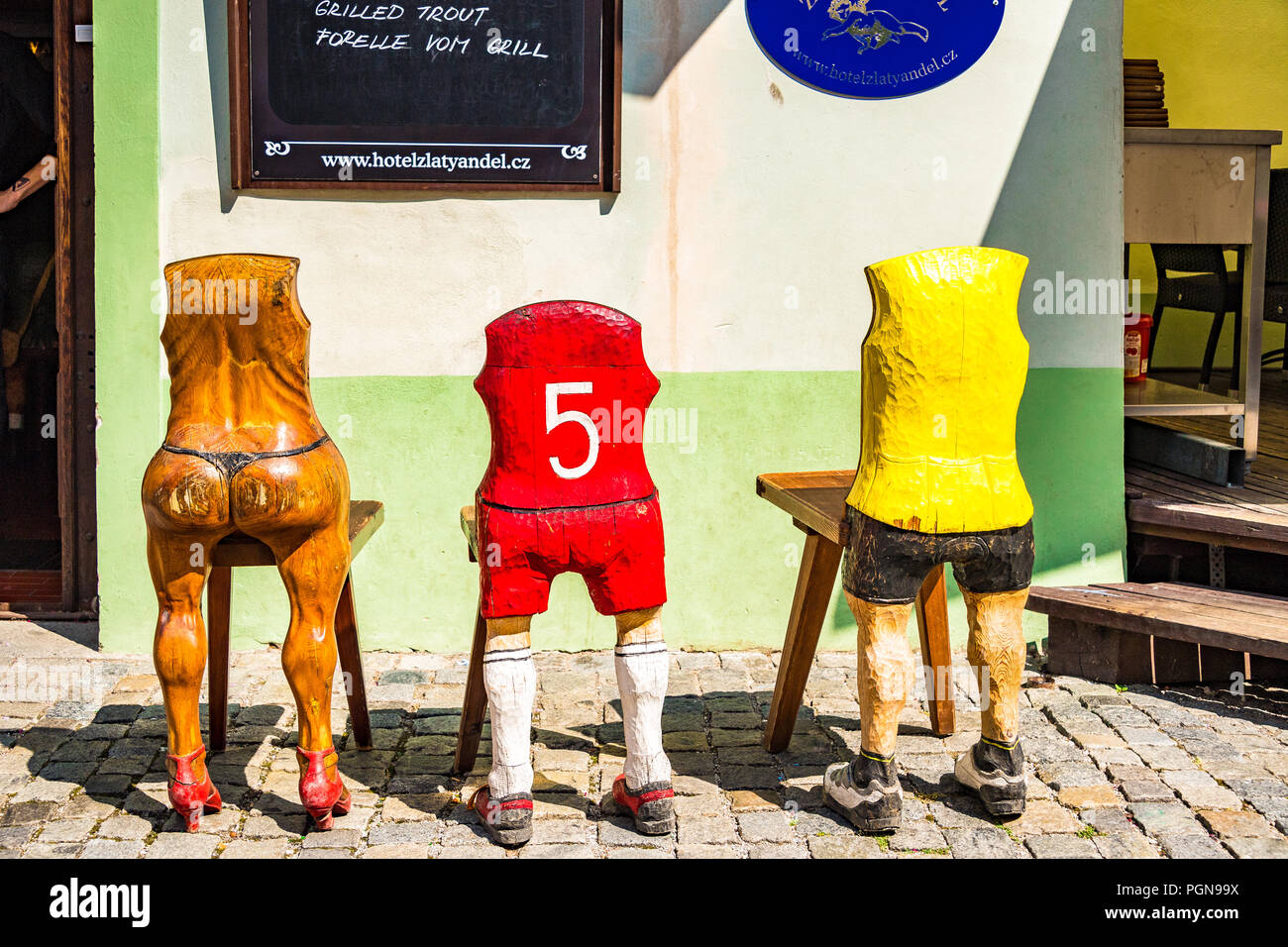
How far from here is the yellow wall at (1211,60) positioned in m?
8.58

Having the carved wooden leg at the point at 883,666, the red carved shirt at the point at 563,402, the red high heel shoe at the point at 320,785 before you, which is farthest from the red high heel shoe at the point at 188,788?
the carved wooden leg at the point at 883,666

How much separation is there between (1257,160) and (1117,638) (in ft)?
7.93

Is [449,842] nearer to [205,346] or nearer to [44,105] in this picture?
[205,346]

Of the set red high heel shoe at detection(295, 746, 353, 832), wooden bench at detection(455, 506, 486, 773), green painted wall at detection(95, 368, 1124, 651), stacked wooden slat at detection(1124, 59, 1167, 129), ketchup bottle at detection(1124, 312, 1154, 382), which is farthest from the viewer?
ketchup bottle at detection(1124, 312, 1154, 382)

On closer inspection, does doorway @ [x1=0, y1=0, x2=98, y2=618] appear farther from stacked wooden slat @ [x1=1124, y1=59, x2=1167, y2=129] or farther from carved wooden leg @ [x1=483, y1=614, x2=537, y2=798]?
stacked wooden slat @ [x1=1124, y1=59, x2=1167, y2=129]

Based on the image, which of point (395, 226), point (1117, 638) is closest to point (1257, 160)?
point (1117, 638)

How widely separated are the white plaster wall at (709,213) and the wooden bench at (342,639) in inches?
56.1

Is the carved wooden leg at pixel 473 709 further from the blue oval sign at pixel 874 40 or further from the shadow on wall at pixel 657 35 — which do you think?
the blue oval sign at pixel 874 40

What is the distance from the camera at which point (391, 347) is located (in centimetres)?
584

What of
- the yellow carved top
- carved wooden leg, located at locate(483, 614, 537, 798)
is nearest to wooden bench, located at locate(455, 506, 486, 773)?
carved wooden leg, located at locate(483, 614, 537, 798)

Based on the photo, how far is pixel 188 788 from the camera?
406 cm

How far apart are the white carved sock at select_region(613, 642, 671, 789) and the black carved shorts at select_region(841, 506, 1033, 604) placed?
2.13ft

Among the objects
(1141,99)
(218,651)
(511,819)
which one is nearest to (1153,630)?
(1141,99)

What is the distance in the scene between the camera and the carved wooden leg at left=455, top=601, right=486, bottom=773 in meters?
4.45
